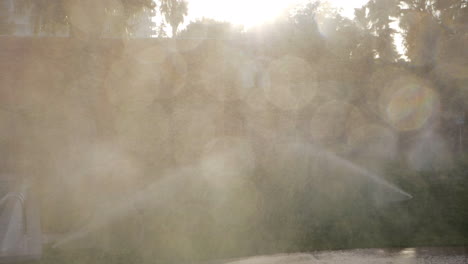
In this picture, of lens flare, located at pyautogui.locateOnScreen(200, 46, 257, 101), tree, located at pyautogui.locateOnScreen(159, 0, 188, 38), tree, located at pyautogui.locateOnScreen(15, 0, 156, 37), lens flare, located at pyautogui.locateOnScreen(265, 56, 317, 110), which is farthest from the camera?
tree, located at pyautogui.locateOnScreen(159, 0, 188, 38)

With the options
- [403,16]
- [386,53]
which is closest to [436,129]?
[386,53]

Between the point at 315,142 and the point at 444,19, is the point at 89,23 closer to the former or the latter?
the point at 315,142

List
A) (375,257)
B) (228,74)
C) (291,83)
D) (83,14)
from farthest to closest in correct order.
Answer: (291,83) → (83,14) → (228,74) → (375,257)

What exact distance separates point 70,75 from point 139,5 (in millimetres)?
4516

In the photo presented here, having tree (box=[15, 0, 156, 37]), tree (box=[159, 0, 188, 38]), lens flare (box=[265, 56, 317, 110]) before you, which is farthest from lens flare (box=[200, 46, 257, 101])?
tree (box=[15, 0, 156, 37])

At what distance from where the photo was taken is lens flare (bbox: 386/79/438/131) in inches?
779

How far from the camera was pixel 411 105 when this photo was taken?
21.8m

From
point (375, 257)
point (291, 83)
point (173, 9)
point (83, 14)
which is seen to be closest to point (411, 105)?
point (291, 83)

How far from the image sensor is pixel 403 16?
27.5 metres

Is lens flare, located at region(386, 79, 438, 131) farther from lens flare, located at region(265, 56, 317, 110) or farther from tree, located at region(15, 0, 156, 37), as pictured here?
tree, located at region(15, 0, 156, 37)

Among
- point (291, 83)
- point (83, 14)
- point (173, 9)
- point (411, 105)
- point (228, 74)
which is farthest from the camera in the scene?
point (411, 105)

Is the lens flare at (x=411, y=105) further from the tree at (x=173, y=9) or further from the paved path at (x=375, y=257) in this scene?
the paved path at (x=375, y=257)

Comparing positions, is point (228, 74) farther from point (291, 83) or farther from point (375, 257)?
point (375, 257)

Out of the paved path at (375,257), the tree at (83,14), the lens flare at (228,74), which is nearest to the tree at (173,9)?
the tree at (83,14)
